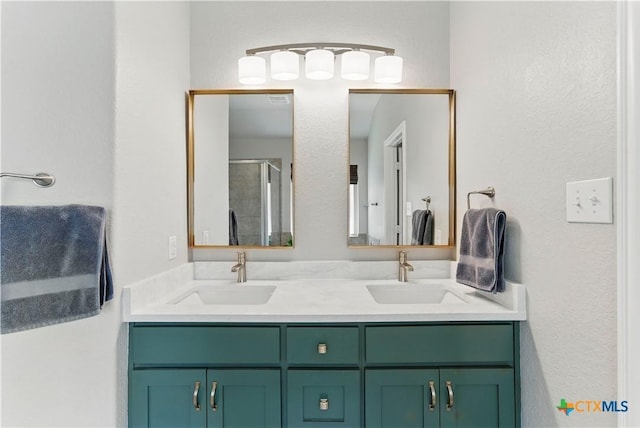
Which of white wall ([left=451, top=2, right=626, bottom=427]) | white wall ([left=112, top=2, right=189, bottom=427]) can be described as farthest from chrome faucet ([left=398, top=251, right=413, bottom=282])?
white wall ([left=112, top=2, right=189, bottom=427])

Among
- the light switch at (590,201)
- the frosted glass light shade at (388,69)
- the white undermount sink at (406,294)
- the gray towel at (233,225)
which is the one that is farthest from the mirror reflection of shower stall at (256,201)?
the light switch at (590,201)

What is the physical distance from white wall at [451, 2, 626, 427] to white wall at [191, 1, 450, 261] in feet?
1.25

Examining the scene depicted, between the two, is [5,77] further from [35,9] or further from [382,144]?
[382,144]

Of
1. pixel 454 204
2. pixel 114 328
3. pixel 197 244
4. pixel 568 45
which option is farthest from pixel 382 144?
pixel 114 328

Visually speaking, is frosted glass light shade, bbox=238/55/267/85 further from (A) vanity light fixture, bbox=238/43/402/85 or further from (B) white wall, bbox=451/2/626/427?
(B) white wall, bbox=451/2/626/427

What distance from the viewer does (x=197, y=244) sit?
1.90 m

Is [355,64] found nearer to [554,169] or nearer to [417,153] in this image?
[417,153]

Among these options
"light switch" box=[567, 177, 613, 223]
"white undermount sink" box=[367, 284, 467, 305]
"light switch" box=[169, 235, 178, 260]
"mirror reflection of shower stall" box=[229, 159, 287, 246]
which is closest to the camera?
"light switch" box=[567, 177, 613, 223]

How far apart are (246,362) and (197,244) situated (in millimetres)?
814

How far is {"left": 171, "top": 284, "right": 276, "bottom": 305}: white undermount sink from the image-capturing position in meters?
1.73

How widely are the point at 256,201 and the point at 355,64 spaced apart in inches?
34.5

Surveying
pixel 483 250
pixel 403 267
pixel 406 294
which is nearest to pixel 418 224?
pixel 403 267

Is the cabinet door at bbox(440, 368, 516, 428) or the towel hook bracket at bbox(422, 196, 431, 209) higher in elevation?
the towel hook bracket at bbox(422, 196, 431, 209)

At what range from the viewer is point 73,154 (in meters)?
1.18
